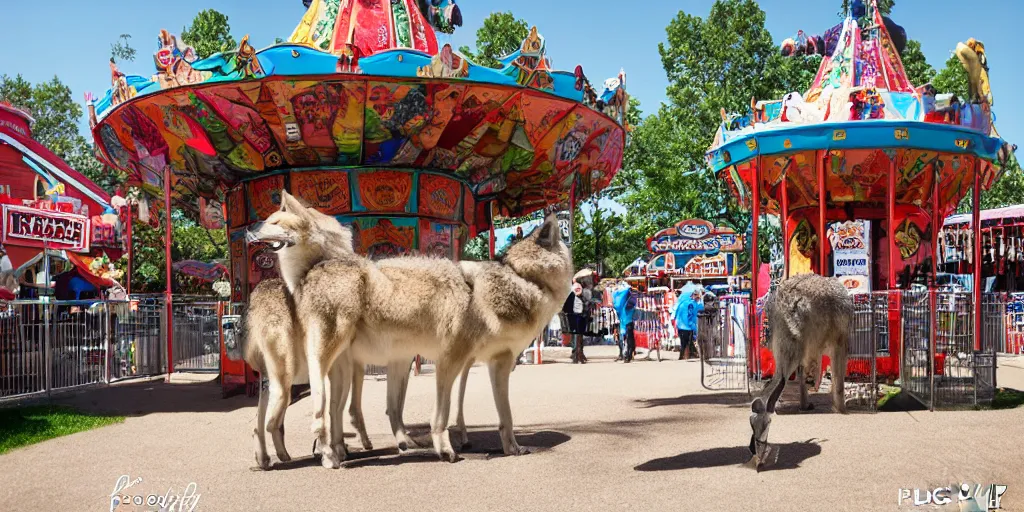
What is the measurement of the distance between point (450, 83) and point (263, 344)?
19.5 ft

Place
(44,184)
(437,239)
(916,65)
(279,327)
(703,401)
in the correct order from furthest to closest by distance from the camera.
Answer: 1. (916,65)
2. (44,184)
3. (437,239)
4. (703,401)
5. (279,327)

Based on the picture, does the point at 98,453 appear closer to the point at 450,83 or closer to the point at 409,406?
the point at 409,406

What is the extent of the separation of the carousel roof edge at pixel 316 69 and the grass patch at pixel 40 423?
4.62m

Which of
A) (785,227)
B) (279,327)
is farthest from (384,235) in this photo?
(785,227)

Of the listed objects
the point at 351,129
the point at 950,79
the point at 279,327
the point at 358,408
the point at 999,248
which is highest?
the point at 950,79

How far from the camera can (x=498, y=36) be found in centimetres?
3578

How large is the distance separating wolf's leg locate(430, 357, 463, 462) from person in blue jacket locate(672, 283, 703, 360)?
13816 mm

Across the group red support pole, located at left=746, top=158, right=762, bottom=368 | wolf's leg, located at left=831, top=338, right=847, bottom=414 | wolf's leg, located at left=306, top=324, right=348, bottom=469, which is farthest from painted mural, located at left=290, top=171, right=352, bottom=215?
wolf's leg, located at left=831, top=338, right=847, bottom=414

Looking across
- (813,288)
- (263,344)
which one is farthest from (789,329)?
(263,344)

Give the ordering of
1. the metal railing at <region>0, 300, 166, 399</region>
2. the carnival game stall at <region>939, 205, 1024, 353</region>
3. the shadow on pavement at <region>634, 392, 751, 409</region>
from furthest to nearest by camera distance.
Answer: the carnival game stall at <region>939, 205, 1024, 353</region> < the metal railing at <region>0, 300, 166, 399</region> < the shadow on pavement at <region>634, 392, 751, 409</region>

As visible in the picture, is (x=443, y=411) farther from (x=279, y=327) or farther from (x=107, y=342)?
(x=107, y=342)

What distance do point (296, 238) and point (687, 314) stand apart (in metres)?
14.9

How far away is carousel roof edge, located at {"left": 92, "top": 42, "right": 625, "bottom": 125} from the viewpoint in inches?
452

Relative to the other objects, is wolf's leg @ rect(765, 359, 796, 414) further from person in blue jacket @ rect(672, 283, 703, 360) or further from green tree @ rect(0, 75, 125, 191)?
green tree @ rect(0, 75, 125, 191)
